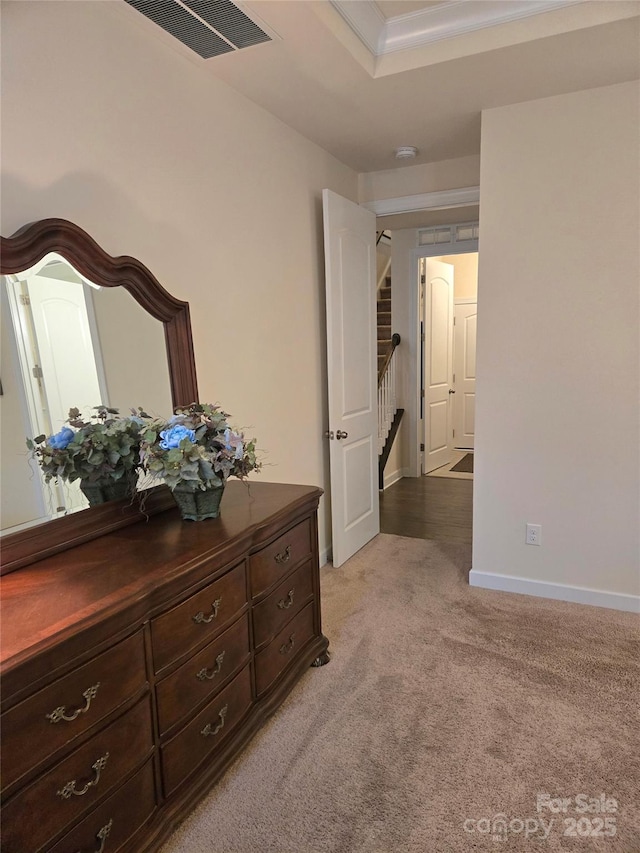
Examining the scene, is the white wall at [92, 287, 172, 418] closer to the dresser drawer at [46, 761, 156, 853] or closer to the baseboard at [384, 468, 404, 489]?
the dresser drawer at [46, 761, 156, 853]

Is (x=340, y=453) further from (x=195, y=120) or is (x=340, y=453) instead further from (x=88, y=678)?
(x=88, y=678)

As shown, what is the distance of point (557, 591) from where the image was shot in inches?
114

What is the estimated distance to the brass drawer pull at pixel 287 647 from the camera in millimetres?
2011

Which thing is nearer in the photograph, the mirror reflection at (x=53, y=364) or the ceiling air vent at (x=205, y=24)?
the mirror reflection at (x=53, y=364)

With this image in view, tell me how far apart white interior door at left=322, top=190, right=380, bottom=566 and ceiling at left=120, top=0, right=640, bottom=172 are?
669 millimetres

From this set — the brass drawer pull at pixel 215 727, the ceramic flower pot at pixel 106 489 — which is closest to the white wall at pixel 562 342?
the brass drawer pull at pixel 215 727

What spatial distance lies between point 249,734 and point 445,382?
5.17 meters

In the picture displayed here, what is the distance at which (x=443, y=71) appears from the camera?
89.4 inches

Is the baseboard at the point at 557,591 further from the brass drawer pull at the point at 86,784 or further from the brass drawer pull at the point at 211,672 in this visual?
the brass drawer pull at the point at 86,784

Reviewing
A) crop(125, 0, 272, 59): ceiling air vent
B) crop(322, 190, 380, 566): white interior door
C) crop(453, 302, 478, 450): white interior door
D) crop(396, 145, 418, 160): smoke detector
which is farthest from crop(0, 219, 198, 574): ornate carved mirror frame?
crop(453, 302, 478, 450): white interior door

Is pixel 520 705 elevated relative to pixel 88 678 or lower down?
lower down

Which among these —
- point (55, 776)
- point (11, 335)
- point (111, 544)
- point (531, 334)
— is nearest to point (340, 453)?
point (531, 334)

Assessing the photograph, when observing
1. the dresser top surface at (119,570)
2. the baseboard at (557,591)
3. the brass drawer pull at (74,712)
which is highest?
the dresser top surface at (119,570)

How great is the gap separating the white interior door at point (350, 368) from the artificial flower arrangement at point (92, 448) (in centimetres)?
169
